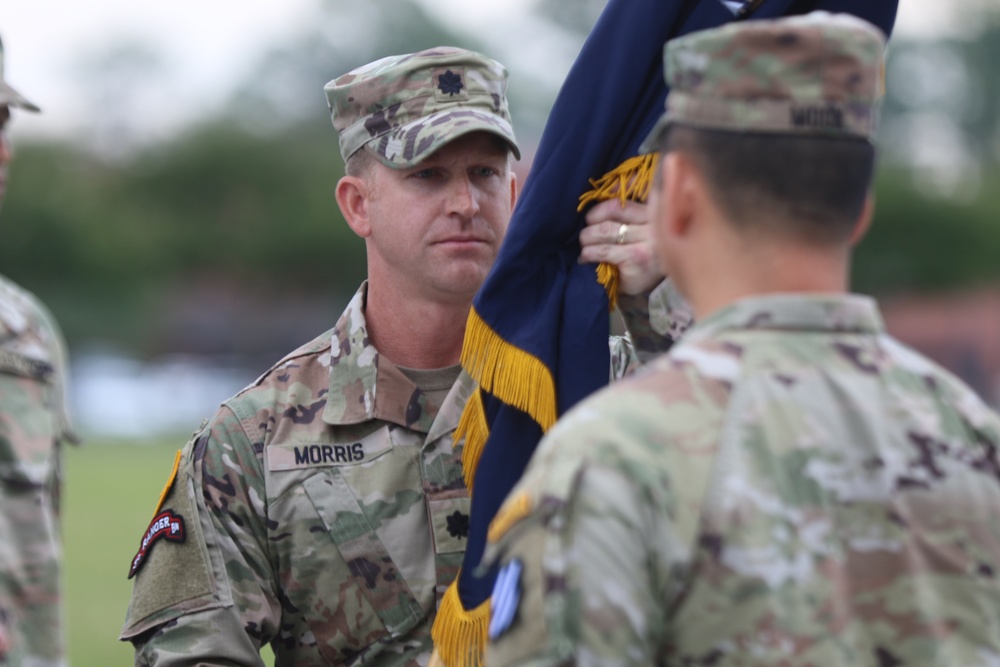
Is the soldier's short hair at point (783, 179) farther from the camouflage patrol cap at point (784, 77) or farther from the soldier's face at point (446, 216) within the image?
the soldier's face at point (446, 216)

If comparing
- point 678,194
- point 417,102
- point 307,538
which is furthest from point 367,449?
point 678,194

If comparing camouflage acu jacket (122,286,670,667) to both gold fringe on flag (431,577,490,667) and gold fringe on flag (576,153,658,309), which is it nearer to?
gold fringe on flag (431,577,490,667)

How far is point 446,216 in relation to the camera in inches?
151

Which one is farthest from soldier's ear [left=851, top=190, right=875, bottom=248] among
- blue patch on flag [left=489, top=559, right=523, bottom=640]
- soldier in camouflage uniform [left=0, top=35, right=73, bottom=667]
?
soldier in camouflage uniform [left=0, top=35, right=73, bottom=667]

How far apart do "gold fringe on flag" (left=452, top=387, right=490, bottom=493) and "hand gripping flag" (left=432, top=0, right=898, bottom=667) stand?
0.05ft

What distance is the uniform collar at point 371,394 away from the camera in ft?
12.4

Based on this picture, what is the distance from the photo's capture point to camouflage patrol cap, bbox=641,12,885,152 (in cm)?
223

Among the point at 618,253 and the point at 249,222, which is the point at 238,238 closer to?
the point at 249,222

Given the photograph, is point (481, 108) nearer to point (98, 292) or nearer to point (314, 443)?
point (314, 443)

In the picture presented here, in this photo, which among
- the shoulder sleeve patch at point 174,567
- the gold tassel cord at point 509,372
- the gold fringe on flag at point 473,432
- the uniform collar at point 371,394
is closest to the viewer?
the gold tassel cord at point 509,372

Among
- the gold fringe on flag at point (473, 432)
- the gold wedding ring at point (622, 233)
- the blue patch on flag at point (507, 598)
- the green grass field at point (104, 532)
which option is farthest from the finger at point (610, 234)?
the green grass field at point (104, 532)

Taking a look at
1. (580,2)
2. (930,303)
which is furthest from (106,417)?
(580,2)

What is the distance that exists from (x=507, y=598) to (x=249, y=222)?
4234 centimetres

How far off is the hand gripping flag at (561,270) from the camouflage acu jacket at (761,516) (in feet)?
3.32
